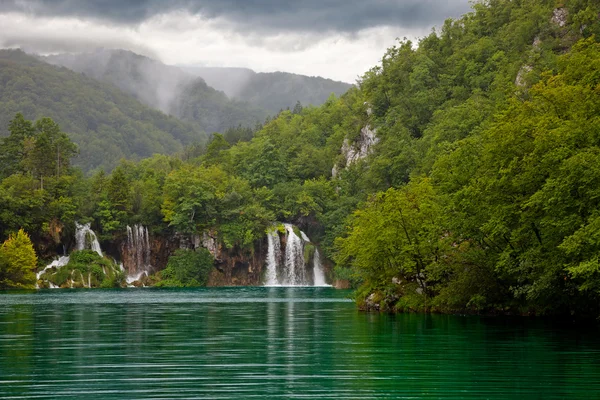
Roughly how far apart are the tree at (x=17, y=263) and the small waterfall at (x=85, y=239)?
15.6 meters

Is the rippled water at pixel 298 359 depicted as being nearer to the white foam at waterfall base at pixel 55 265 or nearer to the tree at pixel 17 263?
the tree at pixel 17 263

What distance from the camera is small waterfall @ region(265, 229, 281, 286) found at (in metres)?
136

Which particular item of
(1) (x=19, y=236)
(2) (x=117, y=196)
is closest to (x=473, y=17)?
(2) (x=117, y=196)

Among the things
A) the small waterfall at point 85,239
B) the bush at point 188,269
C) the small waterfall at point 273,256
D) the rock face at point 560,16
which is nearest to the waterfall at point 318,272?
the small waterfall at point 273,256

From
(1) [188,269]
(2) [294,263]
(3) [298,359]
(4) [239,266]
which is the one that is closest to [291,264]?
(2) [294,263]

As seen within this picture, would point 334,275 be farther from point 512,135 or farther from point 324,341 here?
point 324,341

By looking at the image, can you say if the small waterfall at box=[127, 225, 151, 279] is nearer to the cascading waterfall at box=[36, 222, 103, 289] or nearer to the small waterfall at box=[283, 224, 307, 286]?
the cascading waterfall at box=[36, 222, 103, 289]

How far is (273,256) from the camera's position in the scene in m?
137

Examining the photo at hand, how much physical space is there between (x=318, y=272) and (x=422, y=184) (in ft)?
261

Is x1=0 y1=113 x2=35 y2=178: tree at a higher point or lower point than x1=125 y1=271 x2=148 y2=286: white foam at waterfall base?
higher

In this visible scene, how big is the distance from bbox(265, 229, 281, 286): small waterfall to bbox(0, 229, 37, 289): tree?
1549 inches

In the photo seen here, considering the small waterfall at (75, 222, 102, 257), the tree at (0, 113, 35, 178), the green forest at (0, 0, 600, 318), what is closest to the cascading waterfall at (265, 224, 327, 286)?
the green forest at (0, 0, 600, 318)

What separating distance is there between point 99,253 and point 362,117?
55.5 metres

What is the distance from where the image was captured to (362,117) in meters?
154
